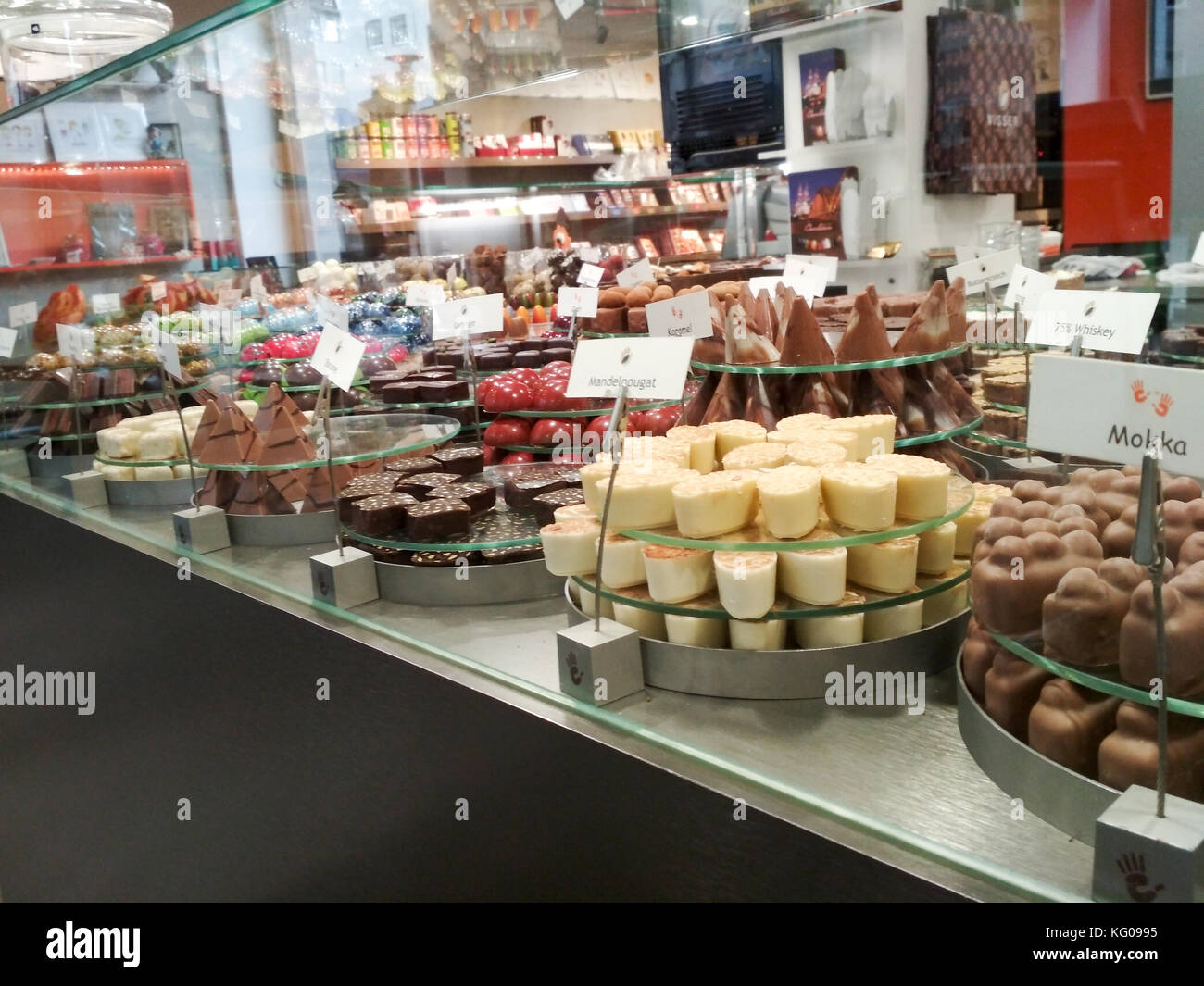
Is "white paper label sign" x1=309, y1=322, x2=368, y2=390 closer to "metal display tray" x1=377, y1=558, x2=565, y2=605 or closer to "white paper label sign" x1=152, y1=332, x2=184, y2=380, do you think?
"metal display tray" x1=377, y1=558, x2=565, y2=605

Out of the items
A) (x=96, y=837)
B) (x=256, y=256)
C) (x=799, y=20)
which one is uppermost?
(x=799, y=20)

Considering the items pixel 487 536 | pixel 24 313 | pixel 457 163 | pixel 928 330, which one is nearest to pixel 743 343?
pixel 928 330

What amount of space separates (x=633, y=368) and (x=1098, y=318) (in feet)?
2.76

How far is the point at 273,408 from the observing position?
2496mm

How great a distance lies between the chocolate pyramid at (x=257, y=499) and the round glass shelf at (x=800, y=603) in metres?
1.14

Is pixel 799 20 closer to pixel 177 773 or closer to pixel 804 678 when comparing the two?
pixel 804 678

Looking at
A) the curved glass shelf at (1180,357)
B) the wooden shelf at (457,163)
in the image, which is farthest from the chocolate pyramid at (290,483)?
the curved glass shelf at (1180,357)

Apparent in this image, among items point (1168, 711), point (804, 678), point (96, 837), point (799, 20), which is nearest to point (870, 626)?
point (804, 678)

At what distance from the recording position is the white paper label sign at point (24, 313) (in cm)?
364

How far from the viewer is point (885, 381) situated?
1925 millimetres

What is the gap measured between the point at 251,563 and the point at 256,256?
186 centimetres

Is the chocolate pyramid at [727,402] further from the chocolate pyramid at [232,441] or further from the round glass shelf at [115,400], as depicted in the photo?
the round glass shelf at [115,400]
